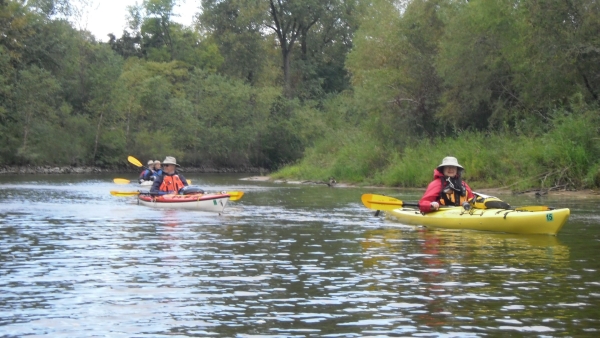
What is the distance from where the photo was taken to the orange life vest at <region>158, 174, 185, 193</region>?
2178 cm

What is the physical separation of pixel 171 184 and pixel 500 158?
41.3ft

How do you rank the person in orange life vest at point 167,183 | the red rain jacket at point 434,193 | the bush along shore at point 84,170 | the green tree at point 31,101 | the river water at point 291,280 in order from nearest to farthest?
the river water at point 291,280
the red rain jacket at point 434,193
the person in orange life vest at point 167,183
the bush along shore at point 84,170
the green tree at point 31,101

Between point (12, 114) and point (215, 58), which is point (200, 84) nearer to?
point (215, 58)

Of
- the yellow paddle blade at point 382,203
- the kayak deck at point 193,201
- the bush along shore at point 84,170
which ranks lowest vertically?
the kayak deck at point 193,201

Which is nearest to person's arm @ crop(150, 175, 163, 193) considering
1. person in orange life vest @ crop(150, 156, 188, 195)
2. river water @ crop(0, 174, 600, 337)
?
person in orange life vest @ crop(150, 156, 188, 195)

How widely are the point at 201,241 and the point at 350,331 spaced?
7045 millimetres

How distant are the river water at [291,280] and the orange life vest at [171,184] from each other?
4.28 m

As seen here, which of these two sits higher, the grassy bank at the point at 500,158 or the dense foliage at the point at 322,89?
A: the dense foliage at the point at 322,89

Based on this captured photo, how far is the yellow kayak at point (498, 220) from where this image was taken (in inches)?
559

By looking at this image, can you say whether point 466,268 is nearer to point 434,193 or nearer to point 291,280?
point 291,280

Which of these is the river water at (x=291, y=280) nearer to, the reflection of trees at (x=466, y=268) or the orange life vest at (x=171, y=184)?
the reflection of trees at (x=466, y=268)

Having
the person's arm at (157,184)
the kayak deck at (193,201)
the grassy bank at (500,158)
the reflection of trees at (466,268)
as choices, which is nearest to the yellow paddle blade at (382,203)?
the reflection of trees at (466,268)

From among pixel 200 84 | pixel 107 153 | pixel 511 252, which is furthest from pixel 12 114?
pixel 511 252

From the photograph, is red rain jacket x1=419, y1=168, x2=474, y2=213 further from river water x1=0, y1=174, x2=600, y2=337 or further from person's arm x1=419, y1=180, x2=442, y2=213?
river water x1=0, y1=174, x2=600, y2=337
